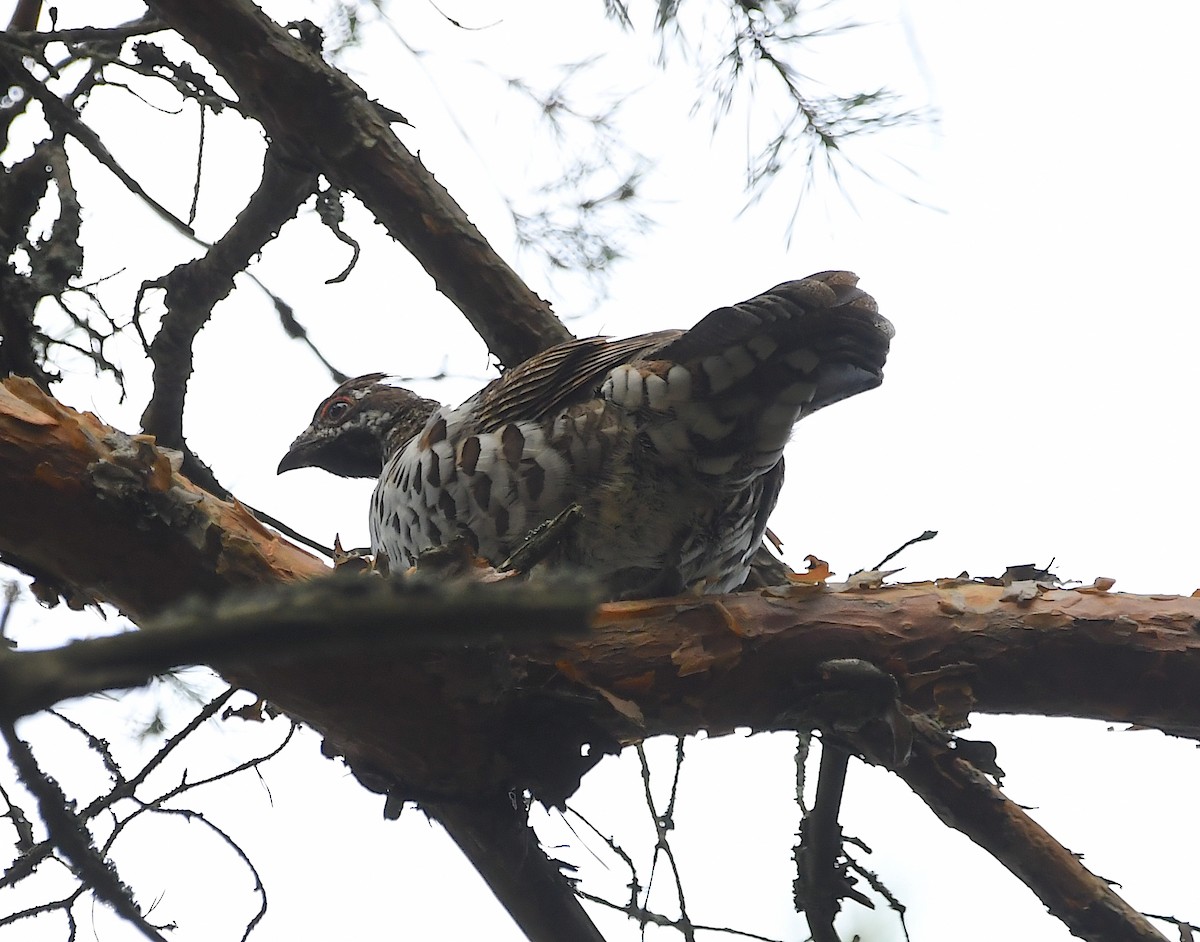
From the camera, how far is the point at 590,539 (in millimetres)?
3037

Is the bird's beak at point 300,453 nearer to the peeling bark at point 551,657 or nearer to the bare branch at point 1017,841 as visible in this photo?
the peeling bark at point 551,657

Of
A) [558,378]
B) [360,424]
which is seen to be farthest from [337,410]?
[558,378]

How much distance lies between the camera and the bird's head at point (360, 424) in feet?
14.1

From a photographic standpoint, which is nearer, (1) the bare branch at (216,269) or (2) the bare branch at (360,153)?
(2) the bare branch at (360,153)

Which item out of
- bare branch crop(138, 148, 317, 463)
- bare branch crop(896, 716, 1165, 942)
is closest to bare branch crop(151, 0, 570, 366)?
bare branch crop(138, 148, 317, 463)

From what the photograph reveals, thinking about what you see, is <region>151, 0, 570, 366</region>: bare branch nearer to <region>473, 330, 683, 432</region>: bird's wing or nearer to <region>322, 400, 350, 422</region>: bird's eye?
<region>473, 330, 683, 432</region>: bird's wing

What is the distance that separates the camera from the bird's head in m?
4.30

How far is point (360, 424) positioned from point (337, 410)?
115mm

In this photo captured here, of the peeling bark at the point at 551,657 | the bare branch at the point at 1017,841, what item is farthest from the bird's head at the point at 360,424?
the bare branch at the point at 1017,841

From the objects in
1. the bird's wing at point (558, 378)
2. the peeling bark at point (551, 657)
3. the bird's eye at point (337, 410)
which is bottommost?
the peeling bark at point (551, 657)

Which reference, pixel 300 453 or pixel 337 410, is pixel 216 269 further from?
pixel 300 453

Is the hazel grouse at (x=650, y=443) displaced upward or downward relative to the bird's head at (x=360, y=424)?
downward

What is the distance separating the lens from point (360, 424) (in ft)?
14.2

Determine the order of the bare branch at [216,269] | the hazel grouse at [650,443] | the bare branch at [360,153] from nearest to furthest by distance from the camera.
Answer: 1. the hazel grouse at [650,443]
2. the bare branch at [360,153]
3. the bare branch at [216,269]
